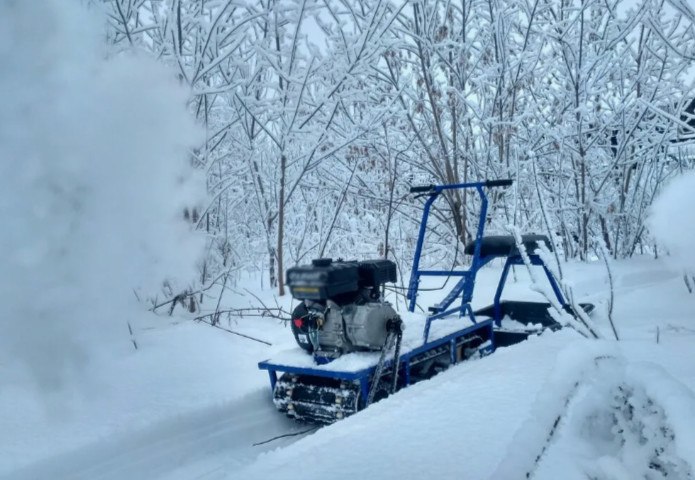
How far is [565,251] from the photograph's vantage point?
390 inches

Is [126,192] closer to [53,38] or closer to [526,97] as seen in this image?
[53,38]

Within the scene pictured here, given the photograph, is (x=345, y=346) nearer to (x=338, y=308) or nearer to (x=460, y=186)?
(x=338, y=308)

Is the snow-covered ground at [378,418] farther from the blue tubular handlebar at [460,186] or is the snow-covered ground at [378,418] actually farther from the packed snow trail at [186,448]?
the blue tubular handlebar at [460,186]

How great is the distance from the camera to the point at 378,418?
8.17 ft

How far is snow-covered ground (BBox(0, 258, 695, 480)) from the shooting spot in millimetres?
1914

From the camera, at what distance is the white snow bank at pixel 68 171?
3.39 ft

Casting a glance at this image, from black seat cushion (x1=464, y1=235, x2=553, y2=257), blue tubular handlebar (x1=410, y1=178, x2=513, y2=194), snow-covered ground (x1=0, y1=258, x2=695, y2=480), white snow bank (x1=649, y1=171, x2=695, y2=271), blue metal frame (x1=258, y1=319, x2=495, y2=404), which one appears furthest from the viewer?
black seat cushion (x1=464, y1=235, x2=553, y2=257)

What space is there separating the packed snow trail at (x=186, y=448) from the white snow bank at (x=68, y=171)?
149 centimetres

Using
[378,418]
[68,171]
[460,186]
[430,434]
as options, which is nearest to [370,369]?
[378,418]

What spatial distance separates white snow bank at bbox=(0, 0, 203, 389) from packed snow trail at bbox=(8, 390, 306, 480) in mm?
1492

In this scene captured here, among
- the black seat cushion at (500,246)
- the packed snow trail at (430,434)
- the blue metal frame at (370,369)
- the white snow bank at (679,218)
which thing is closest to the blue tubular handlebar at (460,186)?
the black seat cushion at (500,246)

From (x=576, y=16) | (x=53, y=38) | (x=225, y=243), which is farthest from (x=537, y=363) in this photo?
(x=576, y=16)

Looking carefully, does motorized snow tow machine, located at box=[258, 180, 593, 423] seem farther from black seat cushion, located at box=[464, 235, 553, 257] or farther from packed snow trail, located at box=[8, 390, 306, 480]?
black seat cushion, located at box=[464, 235, 553, 257]

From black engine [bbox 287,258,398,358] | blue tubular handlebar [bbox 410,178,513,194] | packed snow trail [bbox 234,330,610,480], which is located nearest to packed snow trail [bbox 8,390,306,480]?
black engine [bbox 287,258,398,358]
